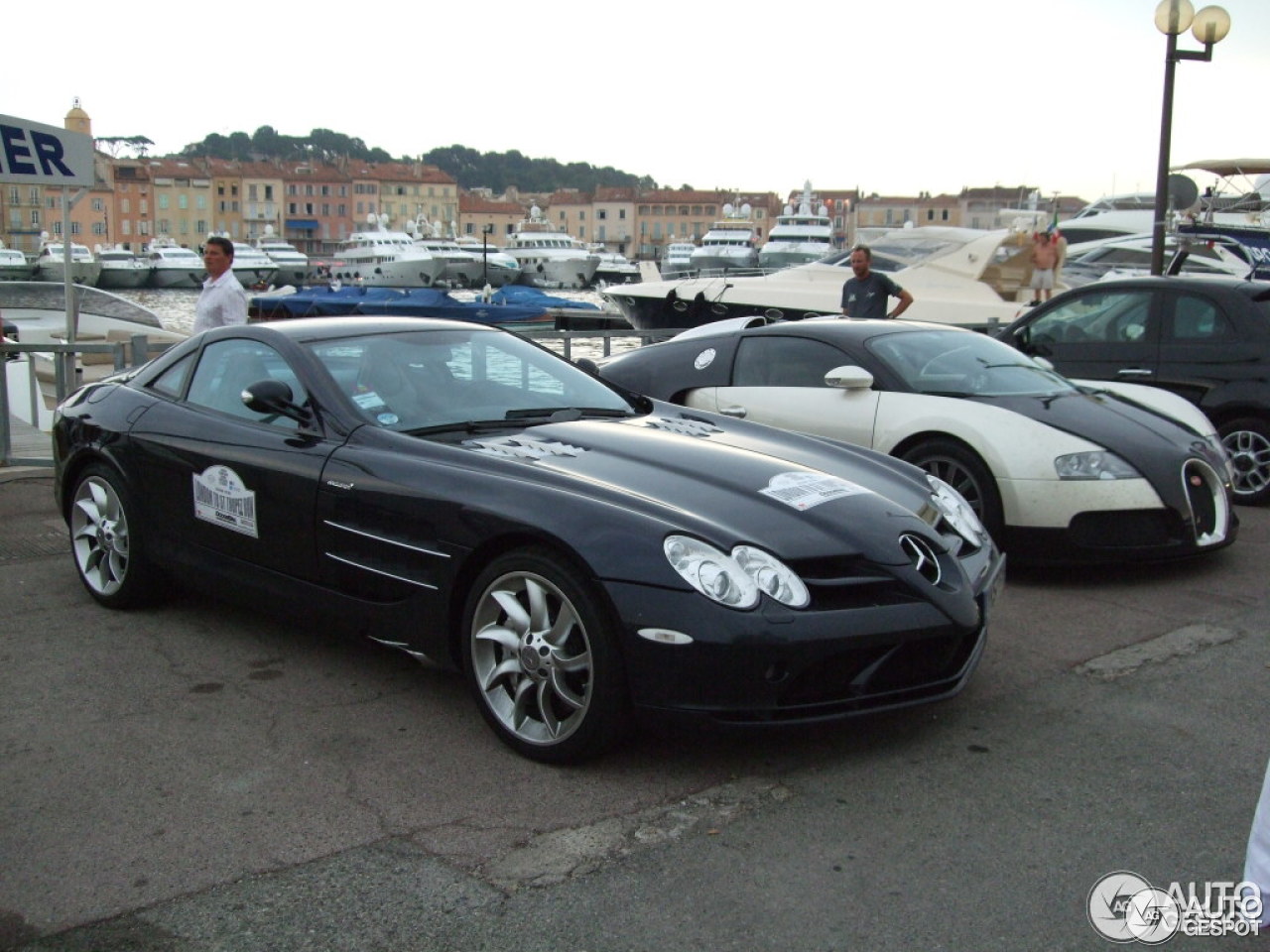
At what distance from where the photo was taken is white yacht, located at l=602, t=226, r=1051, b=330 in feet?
59.1

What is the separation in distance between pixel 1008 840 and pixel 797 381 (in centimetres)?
415

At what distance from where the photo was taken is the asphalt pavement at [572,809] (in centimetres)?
280

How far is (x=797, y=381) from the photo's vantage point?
23.2 ft

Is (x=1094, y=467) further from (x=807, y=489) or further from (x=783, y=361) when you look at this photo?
(x=807, y=489)

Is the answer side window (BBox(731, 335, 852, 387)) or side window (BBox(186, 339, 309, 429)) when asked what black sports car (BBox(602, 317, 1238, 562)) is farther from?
side window (BBox(186, 339, 309, 429))

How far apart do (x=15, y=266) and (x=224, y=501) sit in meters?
88.8

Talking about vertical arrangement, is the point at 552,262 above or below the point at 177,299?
above

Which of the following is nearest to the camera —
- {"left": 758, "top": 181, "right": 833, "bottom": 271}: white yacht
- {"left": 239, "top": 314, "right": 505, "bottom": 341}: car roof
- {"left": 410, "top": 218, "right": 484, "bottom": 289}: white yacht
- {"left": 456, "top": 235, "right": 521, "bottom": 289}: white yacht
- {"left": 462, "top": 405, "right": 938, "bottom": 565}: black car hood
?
{"left": 462, "top": 405, "right": 938, "bottom": 565}: black car hood

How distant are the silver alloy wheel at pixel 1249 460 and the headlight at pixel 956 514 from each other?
13.7 feet

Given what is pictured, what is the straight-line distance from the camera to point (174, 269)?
305ft

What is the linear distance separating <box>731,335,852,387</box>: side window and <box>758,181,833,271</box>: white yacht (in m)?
36.7

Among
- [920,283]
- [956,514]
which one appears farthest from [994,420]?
[920,283]

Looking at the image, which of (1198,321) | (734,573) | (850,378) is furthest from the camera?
(1198,321)

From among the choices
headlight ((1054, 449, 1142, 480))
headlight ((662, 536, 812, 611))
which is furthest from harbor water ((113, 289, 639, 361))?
headlight ((662, 536, 812, 611))
